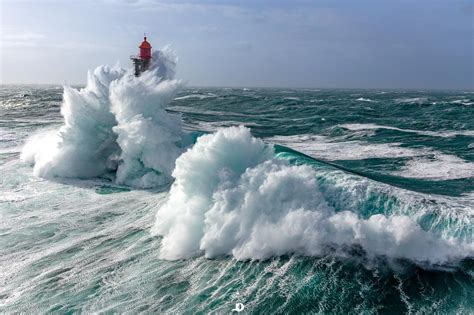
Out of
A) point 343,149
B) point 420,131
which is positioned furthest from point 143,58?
point 420,131

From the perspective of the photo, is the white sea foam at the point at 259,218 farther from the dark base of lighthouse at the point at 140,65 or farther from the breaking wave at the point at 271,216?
the dark base of lighthouse at the point at 140,65

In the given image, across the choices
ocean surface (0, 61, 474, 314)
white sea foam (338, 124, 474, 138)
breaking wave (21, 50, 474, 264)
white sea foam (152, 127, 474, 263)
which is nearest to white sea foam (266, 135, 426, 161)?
ocean surface (0, 61, 474, 314)

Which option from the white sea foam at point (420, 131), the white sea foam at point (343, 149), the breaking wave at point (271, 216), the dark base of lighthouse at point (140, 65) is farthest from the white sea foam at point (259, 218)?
the white sea foam at point (420, 131)

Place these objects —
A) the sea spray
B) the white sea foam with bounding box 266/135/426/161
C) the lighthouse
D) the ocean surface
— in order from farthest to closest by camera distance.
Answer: the lighthouse → the white sea foam with bounding box 266/135/426/161 → the sea spray → the ocean surface

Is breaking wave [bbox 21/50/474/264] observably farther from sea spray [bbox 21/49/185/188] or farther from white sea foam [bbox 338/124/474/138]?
white sea foam [bbox 338/124/474/138]

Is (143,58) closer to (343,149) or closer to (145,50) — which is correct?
(145,50)

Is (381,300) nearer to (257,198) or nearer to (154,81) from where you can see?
(257,198)
